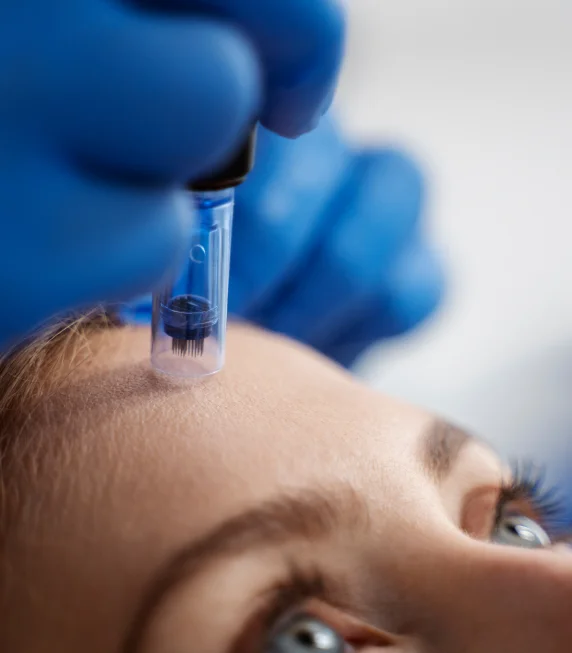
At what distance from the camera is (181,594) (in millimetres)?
554

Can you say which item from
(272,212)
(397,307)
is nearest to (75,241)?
(272,212)

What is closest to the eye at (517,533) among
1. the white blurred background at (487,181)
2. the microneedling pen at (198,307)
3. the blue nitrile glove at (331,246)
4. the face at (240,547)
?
the face at (240,547)

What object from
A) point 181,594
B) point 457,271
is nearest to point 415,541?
point 181,594

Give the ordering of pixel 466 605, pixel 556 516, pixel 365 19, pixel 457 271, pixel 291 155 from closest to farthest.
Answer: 1. pixel 466 605
2. pixel 556 516
3. pixel 291 155
4. pixel 457 271
5. pixel 365 19

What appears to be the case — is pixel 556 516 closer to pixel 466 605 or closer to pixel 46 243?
pixel 466 605

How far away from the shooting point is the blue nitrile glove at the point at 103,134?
46 centimetres

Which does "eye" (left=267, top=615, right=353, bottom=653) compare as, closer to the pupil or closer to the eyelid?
the pupil

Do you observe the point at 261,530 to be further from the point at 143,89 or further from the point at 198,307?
the point at 143,89

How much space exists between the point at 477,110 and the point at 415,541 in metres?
1.51

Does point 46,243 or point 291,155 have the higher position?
point 291,155

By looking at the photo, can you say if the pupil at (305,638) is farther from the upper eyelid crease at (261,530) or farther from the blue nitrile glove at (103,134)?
the blue nitrile glove at (103,134)

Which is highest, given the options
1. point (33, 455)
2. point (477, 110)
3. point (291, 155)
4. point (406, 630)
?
point (477, 110)

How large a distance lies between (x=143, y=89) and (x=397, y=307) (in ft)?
2.29

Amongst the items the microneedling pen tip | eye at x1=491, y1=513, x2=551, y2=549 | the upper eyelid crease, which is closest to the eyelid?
eye at x1=491, y1=513, x2=551, y2=549
